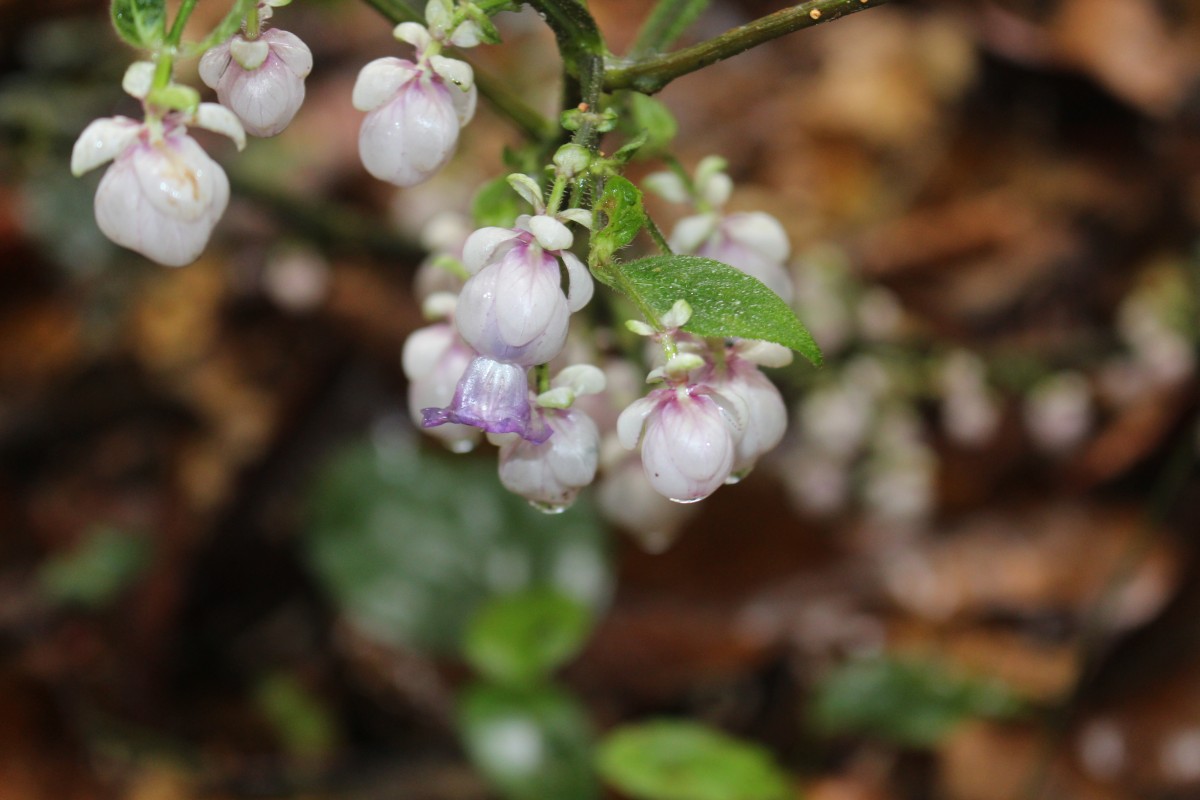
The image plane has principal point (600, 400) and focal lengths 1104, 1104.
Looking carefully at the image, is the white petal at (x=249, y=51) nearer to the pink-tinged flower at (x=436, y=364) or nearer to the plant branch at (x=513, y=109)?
the plant branch at (x=513, y=109)

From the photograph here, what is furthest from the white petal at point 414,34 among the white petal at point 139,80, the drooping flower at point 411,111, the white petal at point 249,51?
the white petal at point 139,80

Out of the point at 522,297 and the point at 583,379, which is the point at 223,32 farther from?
the point at 583,379

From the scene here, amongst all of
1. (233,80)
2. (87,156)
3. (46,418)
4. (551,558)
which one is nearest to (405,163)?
(233,80)

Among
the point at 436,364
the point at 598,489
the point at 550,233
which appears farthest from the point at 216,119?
the point at 598,489

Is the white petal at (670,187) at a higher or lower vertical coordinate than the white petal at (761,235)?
higher

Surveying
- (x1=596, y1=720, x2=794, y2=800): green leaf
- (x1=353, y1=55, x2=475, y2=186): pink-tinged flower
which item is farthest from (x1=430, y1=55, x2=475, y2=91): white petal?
(x1=596, y1=720, x2=794, y2=800): green leaf

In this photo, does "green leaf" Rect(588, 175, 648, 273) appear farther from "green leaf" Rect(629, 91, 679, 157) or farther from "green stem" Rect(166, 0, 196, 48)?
"green stem" Rect(166, 0, 196, 48)
